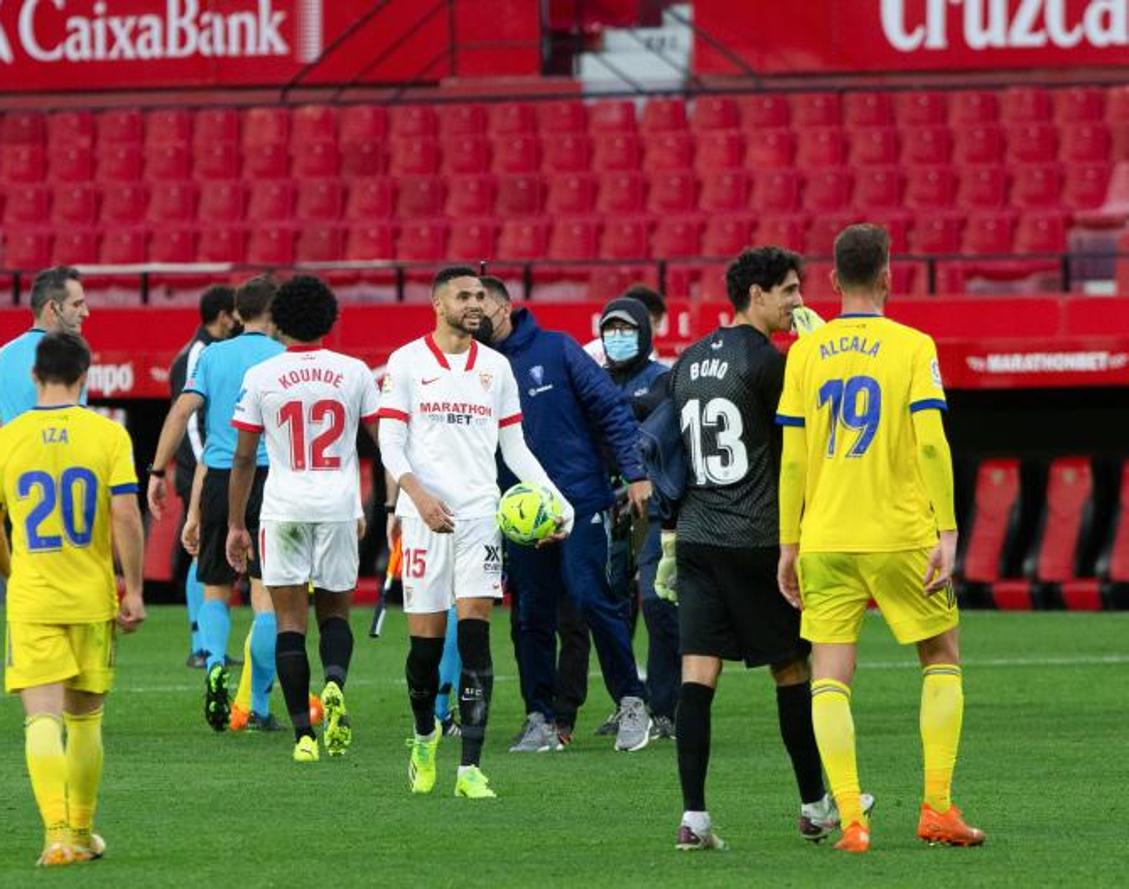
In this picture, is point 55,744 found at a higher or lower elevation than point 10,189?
lower

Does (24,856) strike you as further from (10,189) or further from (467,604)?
(10,189)

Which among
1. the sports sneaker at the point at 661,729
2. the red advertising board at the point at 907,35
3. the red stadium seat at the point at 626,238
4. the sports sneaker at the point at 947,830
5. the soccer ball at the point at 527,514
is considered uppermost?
the red advertising board at the point at 907,35

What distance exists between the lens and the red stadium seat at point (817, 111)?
86.2 ft

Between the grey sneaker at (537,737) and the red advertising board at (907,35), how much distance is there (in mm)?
16222

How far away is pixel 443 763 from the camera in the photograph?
11.5 metres

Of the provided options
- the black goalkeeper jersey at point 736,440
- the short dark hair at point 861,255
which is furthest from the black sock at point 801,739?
the short dark hair at point 861,255

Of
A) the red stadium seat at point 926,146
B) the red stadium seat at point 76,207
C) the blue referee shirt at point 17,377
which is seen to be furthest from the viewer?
the red stadium seat at point 76,207

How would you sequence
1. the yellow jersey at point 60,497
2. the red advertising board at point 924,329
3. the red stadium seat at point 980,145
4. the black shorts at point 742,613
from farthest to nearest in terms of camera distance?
1. the red stadium seat at point 980,145
2. the red advertising board at point 924,329
3. the black shorts at point 742,613
4. the yellow jersey at point 60,497

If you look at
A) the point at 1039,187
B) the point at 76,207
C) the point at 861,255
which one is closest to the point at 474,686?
the point at 861,255

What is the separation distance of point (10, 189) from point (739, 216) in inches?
308

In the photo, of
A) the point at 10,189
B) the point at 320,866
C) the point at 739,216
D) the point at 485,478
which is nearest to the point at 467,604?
the point at 485,478

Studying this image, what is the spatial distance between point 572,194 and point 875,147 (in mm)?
2906

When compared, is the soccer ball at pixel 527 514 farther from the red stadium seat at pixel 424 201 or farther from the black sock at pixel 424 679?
the red stadium seat at pixel 424 201

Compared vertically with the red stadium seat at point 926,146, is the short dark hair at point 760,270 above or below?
below
